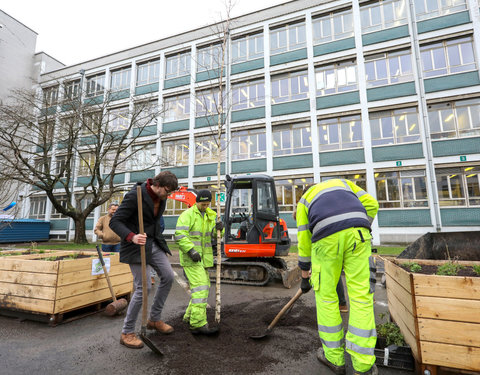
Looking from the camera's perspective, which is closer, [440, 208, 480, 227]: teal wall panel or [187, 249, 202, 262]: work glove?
[187, 249, 202, 262]: work glove

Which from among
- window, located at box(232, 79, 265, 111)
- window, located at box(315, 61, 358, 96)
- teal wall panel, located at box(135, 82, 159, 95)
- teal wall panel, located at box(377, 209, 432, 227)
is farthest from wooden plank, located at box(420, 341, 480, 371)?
teal wall panel, located at box(135, 82, 159, 95)

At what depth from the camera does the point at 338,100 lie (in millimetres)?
17000

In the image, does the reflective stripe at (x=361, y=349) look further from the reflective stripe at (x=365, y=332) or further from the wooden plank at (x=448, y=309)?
the wooden plank at (x=448, y=309)

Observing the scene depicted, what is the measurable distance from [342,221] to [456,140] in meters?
16.0

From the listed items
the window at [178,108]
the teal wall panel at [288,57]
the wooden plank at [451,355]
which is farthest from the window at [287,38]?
the wooden plank at [451,355]

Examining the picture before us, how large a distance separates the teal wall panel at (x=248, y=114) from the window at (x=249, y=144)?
91cm

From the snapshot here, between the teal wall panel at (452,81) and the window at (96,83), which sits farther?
the window at (96,83)

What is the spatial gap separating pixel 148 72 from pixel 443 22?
21.6 metres

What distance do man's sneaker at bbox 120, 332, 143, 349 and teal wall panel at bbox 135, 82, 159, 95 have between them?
22666mm

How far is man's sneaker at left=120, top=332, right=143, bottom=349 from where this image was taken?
10.8 feet

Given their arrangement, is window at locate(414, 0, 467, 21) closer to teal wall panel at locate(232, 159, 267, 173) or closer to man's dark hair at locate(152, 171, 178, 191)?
teal wall panel at locate(232, 159, 267, 173)

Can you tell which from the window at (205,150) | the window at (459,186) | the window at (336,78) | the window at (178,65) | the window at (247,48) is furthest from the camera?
the window at (178,65)

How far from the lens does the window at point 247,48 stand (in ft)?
65.5

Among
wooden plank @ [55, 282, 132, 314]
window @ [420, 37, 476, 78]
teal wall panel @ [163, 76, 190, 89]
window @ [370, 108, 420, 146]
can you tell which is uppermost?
teal wall panel @ [163, 76, 190, 89]
